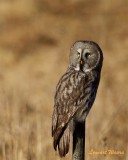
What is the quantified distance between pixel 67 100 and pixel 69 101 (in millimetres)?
34

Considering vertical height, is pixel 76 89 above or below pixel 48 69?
above

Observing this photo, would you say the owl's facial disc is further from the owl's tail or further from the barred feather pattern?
the owl's tail

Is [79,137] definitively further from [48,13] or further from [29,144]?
[48,13]

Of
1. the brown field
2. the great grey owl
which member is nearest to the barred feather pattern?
the great grey owl

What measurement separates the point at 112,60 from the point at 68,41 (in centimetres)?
180

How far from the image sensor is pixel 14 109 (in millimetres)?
9375

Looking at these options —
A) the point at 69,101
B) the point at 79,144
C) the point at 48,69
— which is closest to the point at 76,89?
the point at 69,101

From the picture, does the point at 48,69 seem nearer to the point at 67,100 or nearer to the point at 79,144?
the point at 67,100

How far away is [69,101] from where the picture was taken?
18.1 feet

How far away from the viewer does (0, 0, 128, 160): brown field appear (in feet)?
23.6

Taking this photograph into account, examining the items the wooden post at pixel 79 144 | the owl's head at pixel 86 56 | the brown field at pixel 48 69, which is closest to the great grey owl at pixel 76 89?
the owl's head at pixel 86 56

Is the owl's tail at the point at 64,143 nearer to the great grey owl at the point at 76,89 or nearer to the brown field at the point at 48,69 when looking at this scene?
the great grey owl at the point at 76,89

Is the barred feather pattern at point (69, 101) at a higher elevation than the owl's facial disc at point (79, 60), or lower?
lower

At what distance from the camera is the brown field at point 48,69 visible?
7188mm
